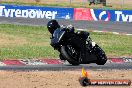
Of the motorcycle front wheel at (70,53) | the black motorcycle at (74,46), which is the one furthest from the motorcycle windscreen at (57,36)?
the motorcycle front wheel at (70,53)

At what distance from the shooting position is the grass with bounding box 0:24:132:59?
20.7 m

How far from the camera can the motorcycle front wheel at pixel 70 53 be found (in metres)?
14.4

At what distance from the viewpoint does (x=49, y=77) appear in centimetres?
1427

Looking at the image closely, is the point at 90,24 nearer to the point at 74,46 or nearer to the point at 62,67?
the point at 62,67

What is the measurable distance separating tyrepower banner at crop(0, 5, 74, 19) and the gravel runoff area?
26.2 meters

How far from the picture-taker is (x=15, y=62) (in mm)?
17625

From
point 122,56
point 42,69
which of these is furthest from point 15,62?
point 122,56

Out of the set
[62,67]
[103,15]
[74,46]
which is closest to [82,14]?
[103,15]

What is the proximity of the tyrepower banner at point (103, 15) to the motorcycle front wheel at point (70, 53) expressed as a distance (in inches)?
1069

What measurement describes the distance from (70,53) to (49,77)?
1068 millimetres

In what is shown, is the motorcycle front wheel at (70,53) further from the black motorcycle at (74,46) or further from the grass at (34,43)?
the grass at (34,43)

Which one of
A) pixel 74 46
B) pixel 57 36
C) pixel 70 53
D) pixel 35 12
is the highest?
pixel 57 36

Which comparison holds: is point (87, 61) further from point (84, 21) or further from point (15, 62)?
point (84, 21)

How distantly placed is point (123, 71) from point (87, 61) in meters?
1.74
